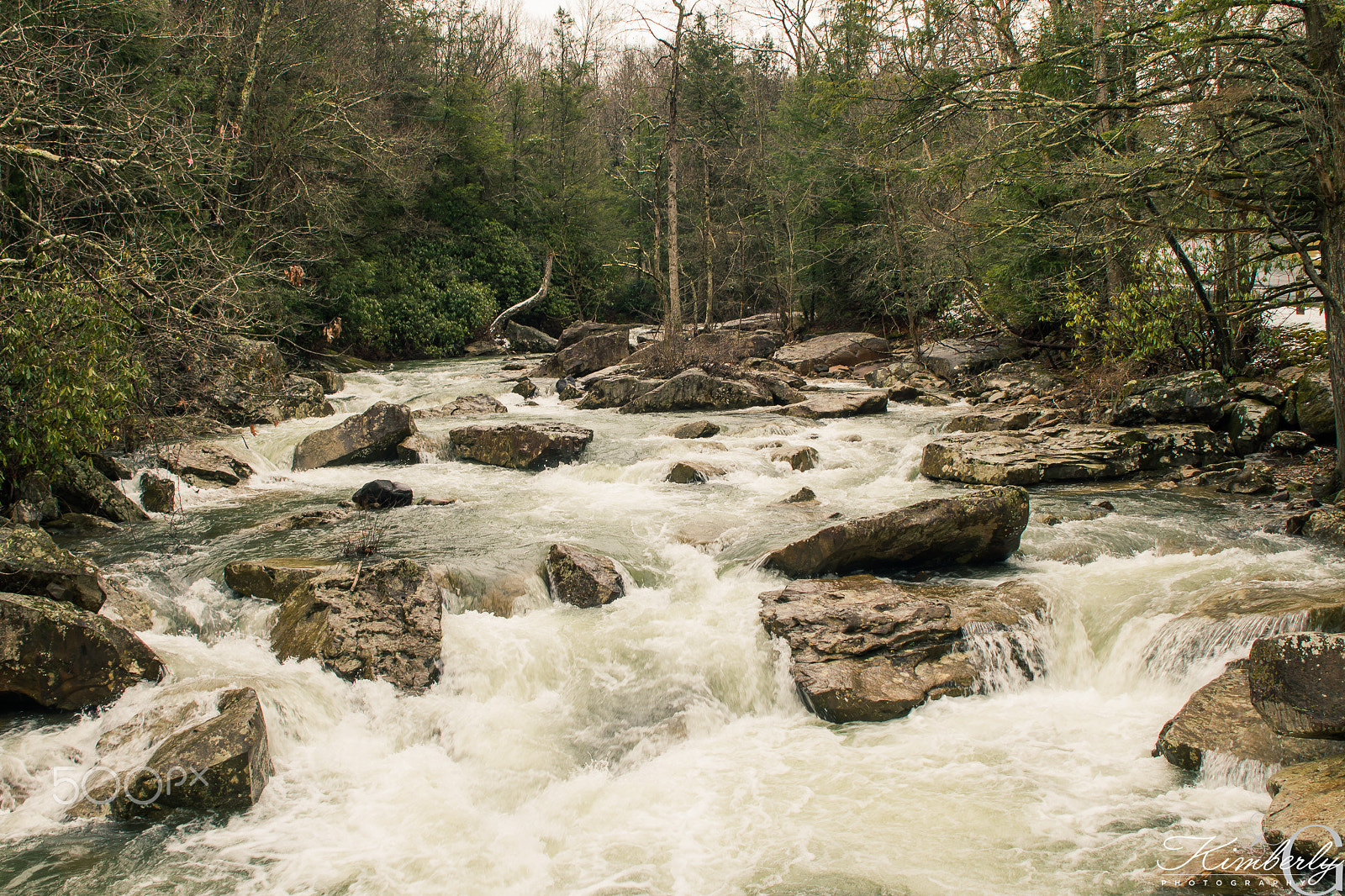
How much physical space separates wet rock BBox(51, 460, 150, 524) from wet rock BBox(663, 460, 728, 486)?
253 inches

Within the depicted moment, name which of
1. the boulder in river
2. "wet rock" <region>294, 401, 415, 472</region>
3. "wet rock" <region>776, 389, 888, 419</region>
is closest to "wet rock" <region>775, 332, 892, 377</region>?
"wet rock" <region>776, 389, 888, 419</region>

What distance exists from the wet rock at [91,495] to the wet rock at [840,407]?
423 inches

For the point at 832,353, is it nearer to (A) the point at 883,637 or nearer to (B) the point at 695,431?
(B) the point at 695,431

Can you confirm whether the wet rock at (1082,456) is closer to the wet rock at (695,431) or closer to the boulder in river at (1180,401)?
the boulder in river at (1180,401)

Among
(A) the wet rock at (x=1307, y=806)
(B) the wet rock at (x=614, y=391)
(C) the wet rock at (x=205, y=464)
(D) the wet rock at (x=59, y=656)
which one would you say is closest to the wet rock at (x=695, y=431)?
(B) the wet rock at (x=614, y=391)

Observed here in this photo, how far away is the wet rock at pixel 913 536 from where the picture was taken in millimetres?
7379

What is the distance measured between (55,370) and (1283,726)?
10175 mm

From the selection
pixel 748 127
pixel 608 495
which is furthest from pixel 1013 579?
pixel 748 127

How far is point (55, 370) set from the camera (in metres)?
7.73

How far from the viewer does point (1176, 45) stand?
21.2ft

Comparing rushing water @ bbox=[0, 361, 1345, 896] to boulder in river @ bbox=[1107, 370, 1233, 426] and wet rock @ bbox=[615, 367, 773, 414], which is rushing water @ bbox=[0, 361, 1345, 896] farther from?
wet rock @ bbox=[615, 367, 773, 414]

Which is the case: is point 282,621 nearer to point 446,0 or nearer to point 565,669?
point 565,669

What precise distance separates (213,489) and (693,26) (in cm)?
3125

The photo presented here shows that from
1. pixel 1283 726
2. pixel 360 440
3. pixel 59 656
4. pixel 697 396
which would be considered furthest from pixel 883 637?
pixel 697 396
